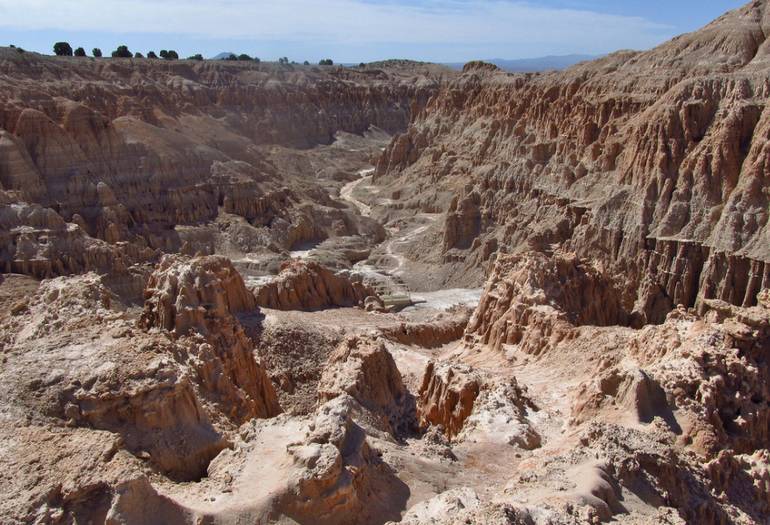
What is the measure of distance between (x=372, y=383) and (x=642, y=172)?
3127 centimetres

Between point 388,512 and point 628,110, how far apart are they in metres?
46.9

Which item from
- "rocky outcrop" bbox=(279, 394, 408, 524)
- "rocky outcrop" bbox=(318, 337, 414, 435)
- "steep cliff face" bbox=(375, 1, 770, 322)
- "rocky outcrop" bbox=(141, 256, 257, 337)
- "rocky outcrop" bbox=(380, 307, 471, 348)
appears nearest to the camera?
"rocky outcrop" bbox=(279, 394, 408, 524)

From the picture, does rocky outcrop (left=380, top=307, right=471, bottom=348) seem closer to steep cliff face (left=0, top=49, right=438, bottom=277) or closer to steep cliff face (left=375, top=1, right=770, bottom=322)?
steep cliff face (left=375, top=1, right=770, bottom=322)

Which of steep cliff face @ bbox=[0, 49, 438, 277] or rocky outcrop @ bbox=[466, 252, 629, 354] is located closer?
rocky outcrop @ bbox=[466, 252, 629, 354]

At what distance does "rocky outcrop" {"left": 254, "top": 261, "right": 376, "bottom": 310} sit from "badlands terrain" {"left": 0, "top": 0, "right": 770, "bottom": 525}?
0.17m

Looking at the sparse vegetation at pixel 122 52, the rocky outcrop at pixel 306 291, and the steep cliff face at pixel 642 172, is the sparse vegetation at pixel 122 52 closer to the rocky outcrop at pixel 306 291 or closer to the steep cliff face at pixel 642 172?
the steep cliff face at pixel 642 172

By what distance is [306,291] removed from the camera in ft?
112

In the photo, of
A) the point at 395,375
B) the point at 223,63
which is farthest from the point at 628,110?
the point at 223,63

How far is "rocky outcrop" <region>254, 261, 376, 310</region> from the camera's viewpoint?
3280cm

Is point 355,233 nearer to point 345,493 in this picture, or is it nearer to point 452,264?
point 452,264

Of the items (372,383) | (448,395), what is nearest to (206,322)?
(372,383)

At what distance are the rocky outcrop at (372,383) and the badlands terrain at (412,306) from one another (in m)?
0.11

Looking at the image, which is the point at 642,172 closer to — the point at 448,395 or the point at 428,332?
the point at 428,332

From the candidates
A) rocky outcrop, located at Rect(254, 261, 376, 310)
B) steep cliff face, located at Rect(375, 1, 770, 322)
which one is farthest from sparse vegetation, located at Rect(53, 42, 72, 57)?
rocky outcrop, located at Rect(254, 261, 376, 310)
